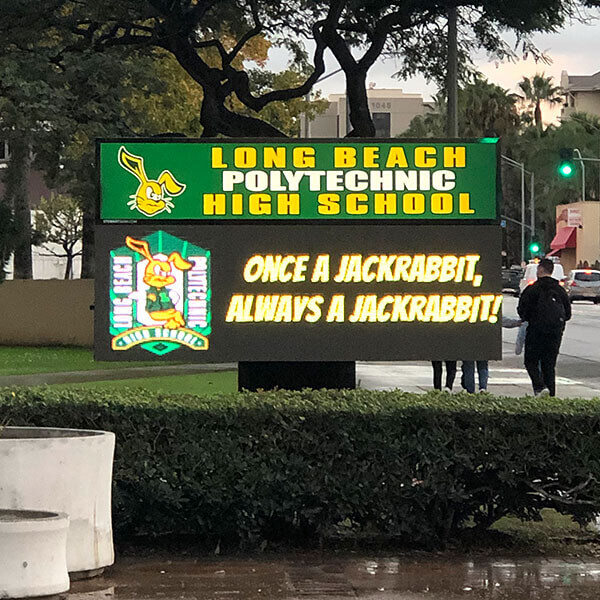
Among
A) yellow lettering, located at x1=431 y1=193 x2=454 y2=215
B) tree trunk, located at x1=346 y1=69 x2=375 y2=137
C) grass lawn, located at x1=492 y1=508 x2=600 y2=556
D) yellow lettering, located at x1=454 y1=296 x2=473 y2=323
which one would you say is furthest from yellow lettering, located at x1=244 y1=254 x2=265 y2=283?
tree trunk, located at x1=346 y1=69 x2=375 y2=137

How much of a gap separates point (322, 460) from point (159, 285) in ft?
7.24

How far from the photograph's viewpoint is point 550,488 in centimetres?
771

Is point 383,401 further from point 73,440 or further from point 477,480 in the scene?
point 73,440

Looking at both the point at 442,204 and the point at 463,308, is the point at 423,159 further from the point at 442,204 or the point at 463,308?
the point at 463,308

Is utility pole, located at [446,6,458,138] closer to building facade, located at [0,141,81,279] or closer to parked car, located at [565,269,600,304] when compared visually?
parked car, located at [565,269,600,304]

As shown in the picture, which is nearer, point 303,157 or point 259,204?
point 303,157

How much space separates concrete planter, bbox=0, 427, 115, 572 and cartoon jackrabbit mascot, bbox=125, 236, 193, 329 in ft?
7.29

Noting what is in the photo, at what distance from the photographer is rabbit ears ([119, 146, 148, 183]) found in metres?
9.28

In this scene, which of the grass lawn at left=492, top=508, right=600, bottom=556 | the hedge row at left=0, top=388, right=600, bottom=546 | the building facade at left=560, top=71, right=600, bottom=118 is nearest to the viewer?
the hedge row at left=0, top=388, right=600, bottom=546

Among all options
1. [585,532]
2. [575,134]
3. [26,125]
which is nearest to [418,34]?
[26,125]

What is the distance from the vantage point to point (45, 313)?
29.9 m

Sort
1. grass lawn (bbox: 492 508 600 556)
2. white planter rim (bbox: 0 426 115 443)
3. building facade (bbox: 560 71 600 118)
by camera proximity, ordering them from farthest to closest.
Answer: building facade (bbox: 560 71 600 118)
grass lawn (bbox: 492 508 600 556)
white planter rim (bbox: 0 426 115 443)

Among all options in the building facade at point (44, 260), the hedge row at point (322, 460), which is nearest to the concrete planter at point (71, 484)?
the hedge row at point (322, 460)

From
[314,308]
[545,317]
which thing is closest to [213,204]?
[314,308]
